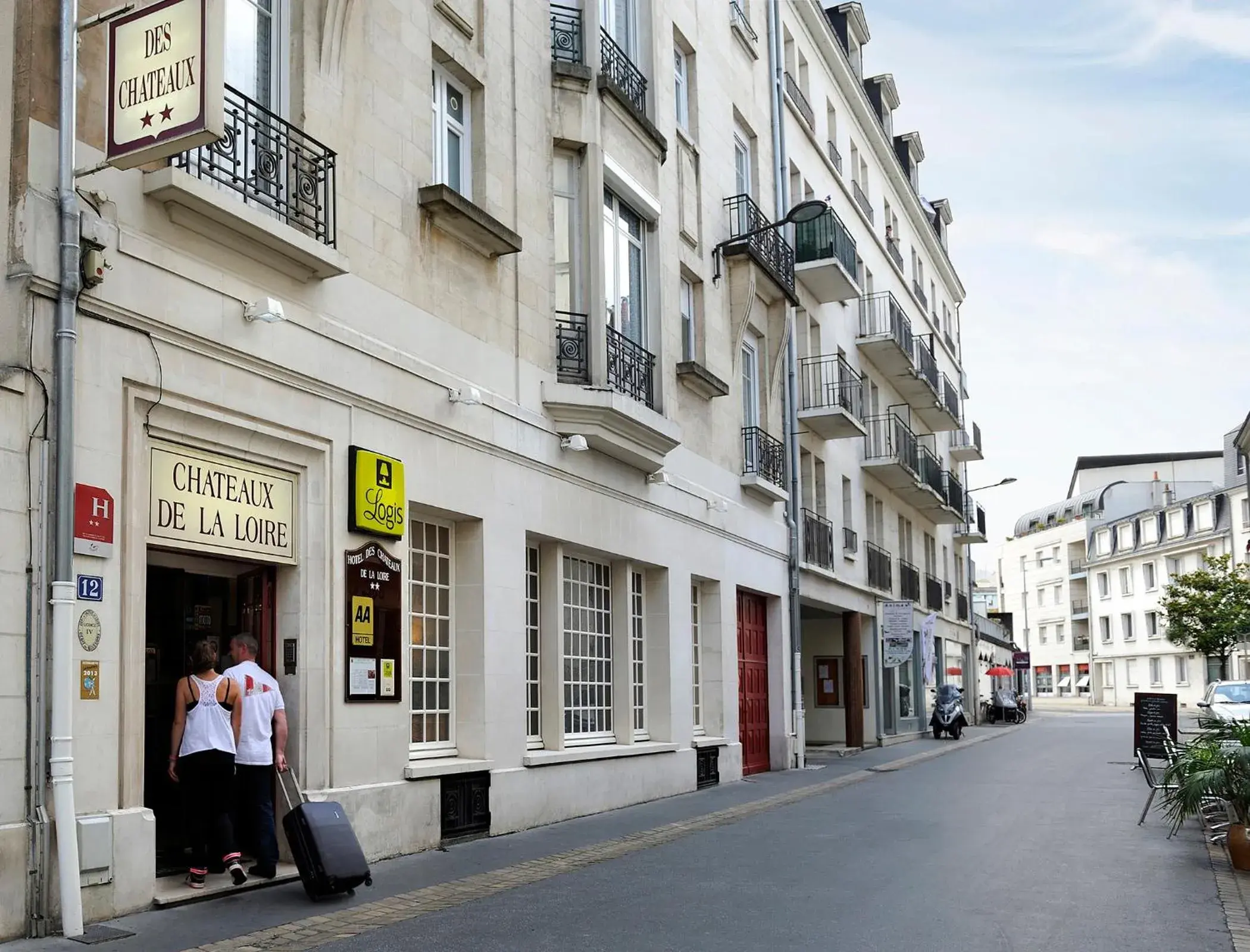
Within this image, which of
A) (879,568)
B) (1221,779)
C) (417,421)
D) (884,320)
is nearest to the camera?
(1221,779)

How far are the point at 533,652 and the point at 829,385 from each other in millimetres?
13789

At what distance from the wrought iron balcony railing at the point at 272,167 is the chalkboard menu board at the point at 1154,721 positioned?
12197mm

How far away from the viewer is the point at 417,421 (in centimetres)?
1163

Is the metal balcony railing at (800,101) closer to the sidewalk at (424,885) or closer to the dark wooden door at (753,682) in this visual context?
the dark wooden door at (753,682)

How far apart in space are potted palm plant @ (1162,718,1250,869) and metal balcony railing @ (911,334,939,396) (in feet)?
80.3

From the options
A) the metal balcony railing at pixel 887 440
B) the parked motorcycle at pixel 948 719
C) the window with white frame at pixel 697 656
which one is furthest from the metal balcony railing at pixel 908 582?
the window with white frame at pixel 697 656

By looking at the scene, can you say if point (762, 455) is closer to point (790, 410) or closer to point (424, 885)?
point (790, 410)

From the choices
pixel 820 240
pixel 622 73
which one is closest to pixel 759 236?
pixel 820 240

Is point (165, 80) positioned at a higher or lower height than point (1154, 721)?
higher

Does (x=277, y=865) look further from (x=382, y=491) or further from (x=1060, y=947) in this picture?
(x=1060, y=947)

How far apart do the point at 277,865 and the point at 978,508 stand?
42379 mm

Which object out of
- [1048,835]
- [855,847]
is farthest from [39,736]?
[1048,835]

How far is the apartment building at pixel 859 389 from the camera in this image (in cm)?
2673

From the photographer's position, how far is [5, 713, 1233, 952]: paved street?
775 cm
